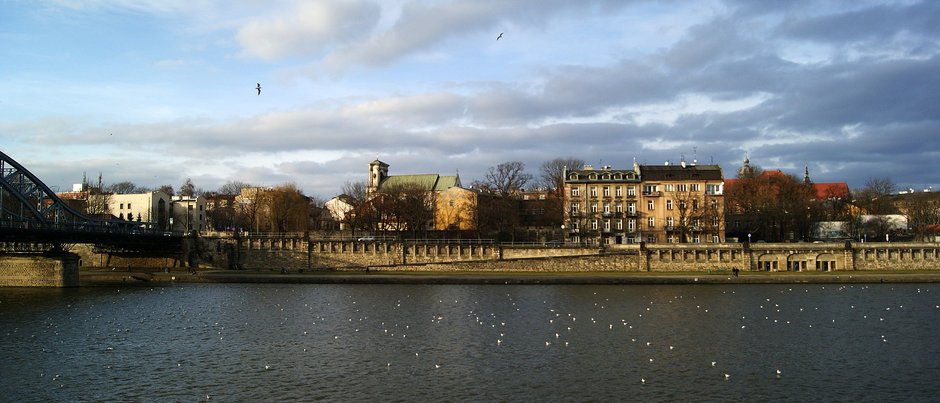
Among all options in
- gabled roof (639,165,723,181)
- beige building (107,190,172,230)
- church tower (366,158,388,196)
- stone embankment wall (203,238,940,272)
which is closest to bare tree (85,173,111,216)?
beige building (107,190,172,230)

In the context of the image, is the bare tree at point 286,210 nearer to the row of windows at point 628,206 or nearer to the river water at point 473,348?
the row of windows at point 628,206

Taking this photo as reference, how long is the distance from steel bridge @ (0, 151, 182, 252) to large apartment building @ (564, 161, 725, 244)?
49960 millimetres

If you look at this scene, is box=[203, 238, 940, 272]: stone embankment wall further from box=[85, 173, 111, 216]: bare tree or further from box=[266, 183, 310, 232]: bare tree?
box=[85, 173, 111, 216]: bare tree

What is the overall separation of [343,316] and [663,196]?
63.3 m

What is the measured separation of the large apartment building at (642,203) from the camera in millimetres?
95812

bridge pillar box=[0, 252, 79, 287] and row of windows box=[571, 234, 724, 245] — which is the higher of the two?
row of windows box=[571, 234, 724, 245]

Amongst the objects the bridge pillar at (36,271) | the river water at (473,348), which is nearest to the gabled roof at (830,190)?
the river water at (473,348)

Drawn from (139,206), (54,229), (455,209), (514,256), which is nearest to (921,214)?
(514,256)

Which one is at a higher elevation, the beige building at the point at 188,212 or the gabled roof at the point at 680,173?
the gabled roof at the point at 680,173

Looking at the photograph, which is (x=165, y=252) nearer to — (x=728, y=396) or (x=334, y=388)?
(x=334, y=388)

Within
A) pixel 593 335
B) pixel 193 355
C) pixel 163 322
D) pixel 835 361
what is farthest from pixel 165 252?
pixel 835 361

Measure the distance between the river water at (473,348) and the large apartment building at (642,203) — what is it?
1599 inches

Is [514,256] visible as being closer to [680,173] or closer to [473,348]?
[680,173]

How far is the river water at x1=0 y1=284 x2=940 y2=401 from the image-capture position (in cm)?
2578
